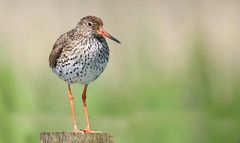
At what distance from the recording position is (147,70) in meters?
9.81

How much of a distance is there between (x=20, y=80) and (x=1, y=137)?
859mm

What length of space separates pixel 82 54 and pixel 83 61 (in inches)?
2.6

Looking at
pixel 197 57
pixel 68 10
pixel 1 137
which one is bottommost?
pixel 1 137

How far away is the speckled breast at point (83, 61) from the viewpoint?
21.7 feet

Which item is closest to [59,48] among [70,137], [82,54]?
[82,54]

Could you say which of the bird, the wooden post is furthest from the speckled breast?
the wooden post

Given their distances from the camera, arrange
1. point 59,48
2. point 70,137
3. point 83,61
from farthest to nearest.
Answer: point 59,48 → point 83,61 → point 70,137

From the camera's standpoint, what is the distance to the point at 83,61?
668 cm

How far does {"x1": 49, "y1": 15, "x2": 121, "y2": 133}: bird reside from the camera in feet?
21.7

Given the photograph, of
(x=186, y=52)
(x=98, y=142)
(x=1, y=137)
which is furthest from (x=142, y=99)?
(x=98, y=142)

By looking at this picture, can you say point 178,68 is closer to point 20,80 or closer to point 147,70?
point 147,70

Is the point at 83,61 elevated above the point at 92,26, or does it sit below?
→ below

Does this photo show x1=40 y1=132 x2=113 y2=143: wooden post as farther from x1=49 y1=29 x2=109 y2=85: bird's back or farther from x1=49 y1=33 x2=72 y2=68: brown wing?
x1=49 y1=33 x2=72 y2=68: brown wing

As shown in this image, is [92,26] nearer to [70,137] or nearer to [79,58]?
[79,58]
